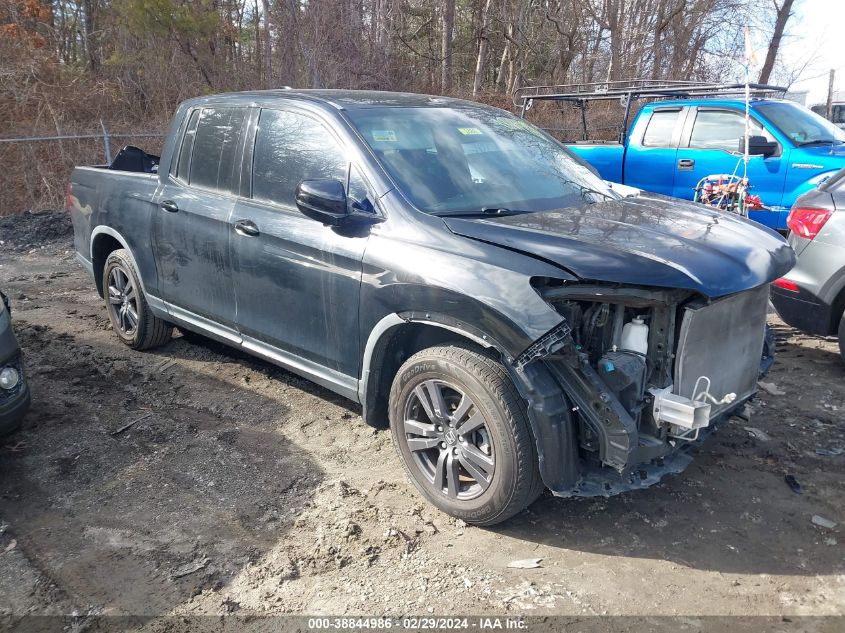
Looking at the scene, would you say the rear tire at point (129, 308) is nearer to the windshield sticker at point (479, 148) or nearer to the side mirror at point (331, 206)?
the side mirror at point (331, 206)

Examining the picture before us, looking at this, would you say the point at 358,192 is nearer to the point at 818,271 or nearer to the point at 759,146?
the point at 818,271

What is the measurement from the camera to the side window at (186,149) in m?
4.91

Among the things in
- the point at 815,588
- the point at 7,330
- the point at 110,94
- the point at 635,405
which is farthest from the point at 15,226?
the point at 815,588

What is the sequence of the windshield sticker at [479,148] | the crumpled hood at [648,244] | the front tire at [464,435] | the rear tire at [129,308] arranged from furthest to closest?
1. the rear tire at [129,308]
2. the windshield sticker at [479,148]
3. the front tire at [464,435]
4. the crumpled hood at [648,244]

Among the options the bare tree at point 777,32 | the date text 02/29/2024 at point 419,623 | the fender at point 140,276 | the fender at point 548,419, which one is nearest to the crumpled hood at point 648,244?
the fender at point 548,419

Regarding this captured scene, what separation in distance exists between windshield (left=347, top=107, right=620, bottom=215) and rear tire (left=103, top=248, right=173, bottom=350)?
8.32 ft

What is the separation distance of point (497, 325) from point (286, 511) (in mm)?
1493

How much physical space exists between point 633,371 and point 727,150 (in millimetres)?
6699

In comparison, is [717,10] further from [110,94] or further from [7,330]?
[7,330]

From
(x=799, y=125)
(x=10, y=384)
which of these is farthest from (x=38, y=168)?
(x=799, y=125)

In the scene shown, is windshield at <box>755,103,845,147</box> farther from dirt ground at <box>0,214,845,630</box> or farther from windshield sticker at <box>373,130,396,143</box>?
windshield sticker at <box>373,130,396,143</box>

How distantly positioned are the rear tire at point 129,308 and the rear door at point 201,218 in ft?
1.48

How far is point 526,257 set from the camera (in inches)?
123

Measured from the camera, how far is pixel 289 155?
417cm
